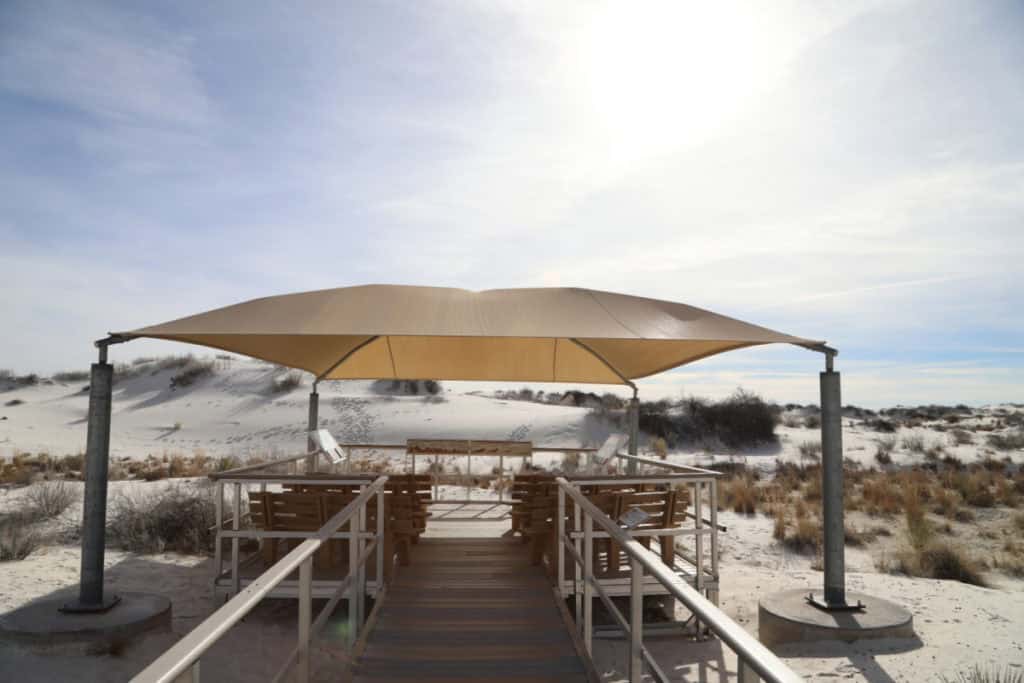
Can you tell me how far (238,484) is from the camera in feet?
22.9

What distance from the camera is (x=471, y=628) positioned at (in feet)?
18.9

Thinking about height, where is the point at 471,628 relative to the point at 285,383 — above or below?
below

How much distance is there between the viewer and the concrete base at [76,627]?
598cm

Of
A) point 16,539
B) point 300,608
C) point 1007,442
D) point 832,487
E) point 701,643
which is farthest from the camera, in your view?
point 1007,442

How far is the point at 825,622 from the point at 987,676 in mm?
1308

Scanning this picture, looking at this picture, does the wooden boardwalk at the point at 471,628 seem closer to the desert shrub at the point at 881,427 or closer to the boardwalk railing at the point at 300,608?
the boardwalk railing at the point at 300,608

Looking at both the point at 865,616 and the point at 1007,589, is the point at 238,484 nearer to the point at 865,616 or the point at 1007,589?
the point at 865,616

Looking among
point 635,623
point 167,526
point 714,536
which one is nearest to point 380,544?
point 714,536

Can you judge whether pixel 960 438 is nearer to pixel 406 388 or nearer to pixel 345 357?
pixel 345 357

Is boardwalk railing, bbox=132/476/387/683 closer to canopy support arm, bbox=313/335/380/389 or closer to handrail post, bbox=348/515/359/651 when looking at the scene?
handrail post, bbox=348/515/359/651

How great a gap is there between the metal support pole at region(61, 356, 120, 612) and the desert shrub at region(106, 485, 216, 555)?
162 inches

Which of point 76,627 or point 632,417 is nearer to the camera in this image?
point 76,627

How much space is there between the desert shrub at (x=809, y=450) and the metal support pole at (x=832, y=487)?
Result: 19263 mm

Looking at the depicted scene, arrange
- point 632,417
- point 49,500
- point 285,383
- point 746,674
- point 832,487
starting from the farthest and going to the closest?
point 285,383 < point 49,500 < point 632,417 < point 832,487 < point 746,674
